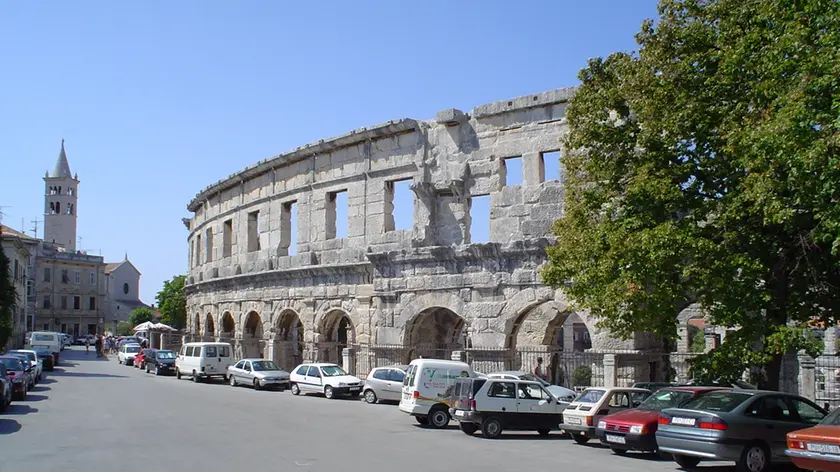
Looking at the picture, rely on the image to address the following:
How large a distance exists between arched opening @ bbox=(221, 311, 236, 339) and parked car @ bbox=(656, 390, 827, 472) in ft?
92.8

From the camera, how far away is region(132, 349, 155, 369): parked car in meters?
41.1

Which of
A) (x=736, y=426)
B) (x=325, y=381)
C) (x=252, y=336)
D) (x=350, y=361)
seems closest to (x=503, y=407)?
(x=736, y=426)

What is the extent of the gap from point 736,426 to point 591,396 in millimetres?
4193

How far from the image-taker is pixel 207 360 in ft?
110

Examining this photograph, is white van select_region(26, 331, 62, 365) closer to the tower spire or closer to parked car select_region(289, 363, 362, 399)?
parked car select_region(289, 363, 362, 399)

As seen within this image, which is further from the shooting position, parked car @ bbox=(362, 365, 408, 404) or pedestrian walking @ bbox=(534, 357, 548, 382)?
parked car @ bbox=(362, 365, 408, 404)

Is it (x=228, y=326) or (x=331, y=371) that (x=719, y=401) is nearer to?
(x=331, y=371)

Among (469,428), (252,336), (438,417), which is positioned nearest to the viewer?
(469,428)

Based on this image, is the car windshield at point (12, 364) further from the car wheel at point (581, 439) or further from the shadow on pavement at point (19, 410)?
the car wheel at point (581, 439)

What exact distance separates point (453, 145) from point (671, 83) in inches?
452

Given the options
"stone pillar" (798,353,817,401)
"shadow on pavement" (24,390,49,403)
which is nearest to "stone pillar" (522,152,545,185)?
"stone pillar" (798,353,817,401)

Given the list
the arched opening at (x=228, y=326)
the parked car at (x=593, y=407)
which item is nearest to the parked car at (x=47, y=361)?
the arched opening at (x=228, y=326)

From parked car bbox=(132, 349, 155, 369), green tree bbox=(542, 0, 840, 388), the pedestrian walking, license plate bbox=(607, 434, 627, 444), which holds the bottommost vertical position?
parked car bbox=(132, 349, 155, 369)

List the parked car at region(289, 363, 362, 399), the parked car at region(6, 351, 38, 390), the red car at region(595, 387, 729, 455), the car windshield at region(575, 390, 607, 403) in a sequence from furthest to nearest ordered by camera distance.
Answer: the parked car at region(289, 363, 362, 399)
the parked car at region(6, 351, 38, 390)
the car windshield at region(575, 390, 607, 403)
the red car at region(595, 387, 729, 455)
